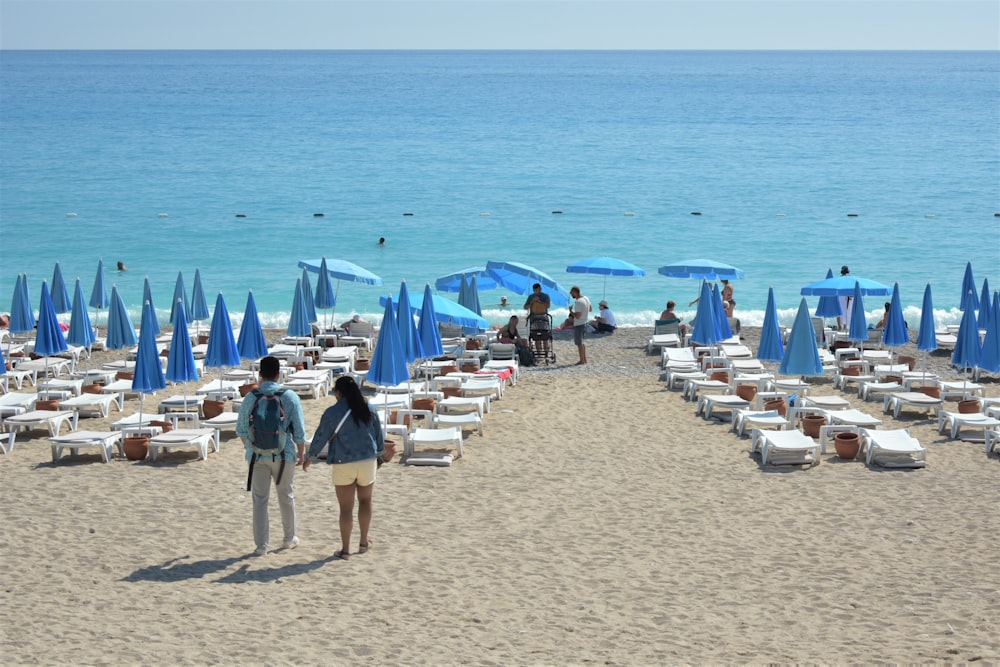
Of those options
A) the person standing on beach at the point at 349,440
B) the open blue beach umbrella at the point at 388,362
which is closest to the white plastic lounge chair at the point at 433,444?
the open blue beach umbrella at the point at 388,362

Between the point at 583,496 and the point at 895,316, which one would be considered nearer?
the point at 583,496

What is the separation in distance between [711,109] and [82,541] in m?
87.6

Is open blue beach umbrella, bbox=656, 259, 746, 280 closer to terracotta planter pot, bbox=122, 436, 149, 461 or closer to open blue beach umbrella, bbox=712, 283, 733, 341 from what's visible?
open blue beach umbrella, bbox=712, 283, 733, 341

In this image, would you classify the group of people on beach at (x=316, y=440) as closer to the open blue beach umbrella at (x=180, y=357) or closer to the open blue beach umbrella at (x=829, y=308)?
the open blue beach umbrella at (x=180, y=357)

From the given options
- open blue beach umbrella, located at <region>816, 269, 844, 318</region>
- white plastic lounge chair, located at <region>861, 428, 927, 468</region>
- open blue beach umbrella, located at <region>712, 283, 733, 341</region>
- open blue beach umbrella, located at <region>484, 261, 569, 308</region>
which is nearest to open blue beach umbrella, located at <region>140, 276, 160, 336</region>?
open blue beach umbrella, located at <region>484, 261, 569, 308</region>

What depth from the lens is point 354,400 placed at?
26.3 ft

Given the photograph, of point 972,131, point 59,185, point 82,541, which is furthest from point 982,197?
point 82,541

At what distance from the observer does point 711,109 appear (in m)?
91.9

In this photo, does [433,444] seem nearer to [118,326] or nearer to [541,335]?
[118,326]

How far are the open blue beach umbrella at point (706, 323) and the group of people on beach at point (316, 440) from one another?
8830mm

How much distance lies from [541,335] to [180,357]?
7.06 metres

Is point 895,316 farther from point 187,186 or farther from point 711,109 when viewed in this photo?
point 711,109

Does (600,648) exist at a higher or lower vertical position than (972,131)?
lower

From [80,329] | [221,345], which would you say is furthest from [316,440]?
[80,329]
